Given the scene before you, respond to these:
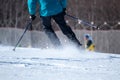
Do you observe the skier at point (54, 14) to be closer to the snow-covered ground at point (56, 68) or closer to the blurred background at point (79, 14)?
the snow-covered ground at point (56, 68)

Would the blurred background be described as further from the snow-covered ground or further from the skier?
the snow-covered ground

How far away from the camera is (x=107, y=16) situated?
21891 mm

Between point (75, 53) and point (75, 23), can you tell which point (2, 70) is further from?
point (75, 23)

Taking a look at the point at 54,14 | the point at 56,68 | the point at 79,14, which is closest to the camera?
the point at 56,68

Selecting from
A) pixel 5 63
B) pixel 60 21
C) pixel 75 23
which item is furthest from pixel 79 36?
pixel 5 63

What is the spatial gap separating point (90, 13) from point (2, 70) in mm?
16652

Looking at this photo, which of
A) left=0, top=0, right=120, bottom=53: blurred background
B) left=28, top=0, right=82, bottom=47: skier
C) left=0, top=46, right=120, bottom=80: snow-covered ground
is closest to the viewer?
left=0, top=46, right=120, bottom=80: snow-covered ground

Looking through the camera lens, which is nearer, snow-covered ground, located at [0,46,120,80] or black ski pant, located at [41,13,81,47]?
snow-covered ground, located at [0,46,120,80]

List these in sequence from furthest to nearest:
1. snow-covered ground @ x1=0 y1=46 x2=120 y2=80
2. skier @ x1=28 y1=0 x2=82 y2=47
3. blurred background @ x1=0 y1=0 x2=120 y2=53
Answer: blurred background @ x1=0 y1=0 x2=120 y2=53, skier @ x1=28 y1=0 x2=82 y2=47, snow-covered ground @ x1=0 y1=46 x2=120 y2=80

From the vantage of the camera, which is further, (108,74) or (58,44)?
(58,44)

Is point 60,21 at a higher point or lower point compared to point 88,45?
higher

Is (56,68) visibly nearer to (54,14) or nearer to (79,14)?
(54,14)

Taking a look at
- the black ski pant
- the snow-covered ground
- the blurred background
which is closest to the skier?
the black ski pant

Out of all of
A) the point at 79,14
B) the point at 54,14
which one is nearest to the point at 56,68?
the point at 54,14
